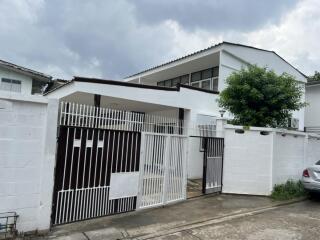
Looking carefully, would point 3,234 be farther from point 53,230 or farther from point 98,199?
point 98,199

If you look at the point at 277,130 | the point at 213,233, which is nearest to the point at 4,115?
the point at 213,233

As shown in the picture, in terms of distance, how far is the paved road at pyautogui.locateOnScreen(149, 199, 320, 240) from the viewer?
17.9ft

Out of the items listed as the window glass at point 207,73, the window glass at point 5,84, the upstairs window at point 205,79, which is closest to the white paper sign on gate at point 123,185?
the upstairs window at point 205,79

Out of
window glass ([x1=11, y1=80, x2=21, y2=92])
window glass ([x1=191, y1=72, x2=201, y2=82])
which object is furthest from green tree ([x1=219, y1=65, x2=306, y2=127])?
window glass ([x1=11, y1=80, x2=21, y2=92])

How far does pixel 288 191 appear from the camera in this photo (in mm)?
9258

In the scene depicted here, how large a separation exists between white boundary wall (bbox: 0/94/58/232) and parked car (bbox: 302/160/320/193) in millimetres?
7485

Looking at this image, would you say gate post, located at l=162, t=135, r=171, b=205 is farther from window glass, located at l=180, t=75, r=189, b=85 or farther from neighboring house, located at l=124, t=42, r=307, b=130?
window glass, located at l=180, t=75, r=189, b=85

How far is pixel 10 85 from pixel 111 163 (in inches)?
482

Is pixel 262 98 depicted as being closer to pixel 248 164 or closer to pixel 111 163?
pixel 248 164

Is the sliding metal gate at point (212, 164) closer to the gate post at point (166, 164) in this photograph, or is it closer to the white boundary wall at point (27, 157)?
the gate post at point (166, 164)

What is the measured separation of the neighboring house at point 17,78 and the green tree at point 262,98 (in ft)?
36.3

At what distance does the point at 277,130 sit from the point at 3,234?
8.02m

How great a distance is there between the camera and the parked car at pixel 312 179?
8.60 metres

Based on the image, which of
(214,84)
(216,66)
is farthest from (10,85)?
(216,66)
